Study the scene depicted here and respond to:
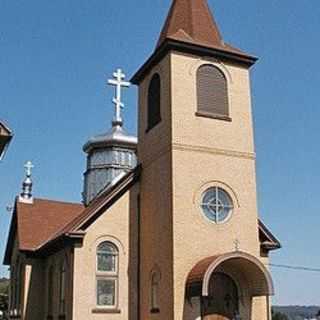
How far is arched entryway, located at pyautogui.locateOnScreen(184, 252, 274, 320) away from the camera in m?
17.4

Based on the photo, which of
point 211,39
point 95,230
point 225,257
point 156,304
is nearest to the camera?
point 225,257

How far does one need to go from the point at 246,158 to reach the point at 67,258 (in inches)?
274

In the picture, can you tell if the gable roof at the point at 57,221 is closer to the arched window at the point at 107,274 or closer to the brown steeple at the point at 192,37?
the arched window at the point at 107,274

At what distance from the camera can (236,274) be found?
19.1 meters

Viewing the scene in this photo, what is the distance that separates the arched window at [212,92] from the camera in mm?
20141

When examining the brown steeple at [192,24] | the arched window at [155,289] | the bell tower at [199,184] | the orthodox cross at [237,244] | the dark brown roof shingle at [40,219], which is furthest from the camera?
the dark brown roof shingle at [40,219]

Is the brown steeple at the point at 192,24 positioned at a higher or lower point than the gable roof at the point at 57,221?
higher

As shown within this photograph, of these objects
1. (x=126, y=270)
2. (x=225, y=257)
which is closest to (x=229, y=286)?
(x=225, y=257)

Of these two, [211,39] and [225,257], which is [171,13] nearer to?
[211,39]

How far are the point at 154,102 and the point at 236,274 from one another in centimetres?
656

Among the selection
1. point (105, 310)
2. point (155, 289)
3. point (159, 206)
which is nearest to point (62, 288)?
point (105, 310)

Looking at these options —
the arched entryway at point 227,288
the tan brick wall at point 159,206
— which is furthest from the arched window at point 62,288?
the arched entryway at point 227,288

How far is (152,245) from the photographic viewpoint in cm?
1959

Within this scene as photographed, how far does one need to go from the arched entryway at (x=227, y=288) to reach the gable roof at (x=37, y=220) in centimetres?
959
